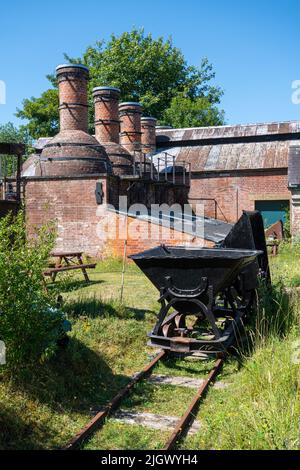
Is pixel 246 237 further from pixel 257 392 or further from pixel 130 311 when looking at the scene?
pixel 257 392

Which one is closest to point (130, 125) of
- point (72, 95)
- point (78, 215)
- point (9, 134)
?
point (72, 95)

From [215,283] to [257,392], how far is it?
218 cm

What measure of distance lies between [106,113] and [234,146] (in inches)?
396

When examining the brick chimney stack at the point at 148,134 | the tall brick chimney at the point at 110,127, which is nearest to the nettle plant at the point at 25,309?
the tall brick chimney at the point at 110,127

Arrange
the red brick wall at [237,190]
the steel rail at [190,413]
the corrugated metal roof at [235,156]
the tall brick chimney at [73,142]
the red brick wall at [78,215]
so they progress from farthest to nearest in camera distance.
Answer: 1. the corrugated metal roof at [235,156]
2. the red brick wall at [237,190]
3. the tall brick chimney at [73,142]
4. the red brick wall at [78,215]
5. the steel rail at [190,413]

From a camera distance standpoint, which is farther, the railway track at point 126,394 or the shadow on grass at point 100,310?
the shadow on grass at point 100,310

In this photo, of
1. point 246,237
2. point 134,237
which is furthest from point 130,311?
point 134,237

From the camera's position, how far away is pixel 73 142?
63.1 feet

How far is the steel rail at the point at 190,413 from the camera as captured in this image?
459 cm

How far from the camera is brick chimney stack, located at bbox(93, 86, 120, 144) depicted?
2308 cm

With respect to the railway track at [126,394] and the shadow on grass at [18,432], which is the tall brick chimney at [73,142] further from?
the shadow on grass at [18,432]

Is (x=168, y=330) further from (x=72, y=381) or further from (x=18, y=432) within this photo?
(x=18, y=432)

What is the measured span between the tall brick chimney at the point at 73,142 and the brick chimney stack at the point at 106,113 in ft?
8.75

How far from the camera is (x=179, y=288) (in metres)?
7.46
